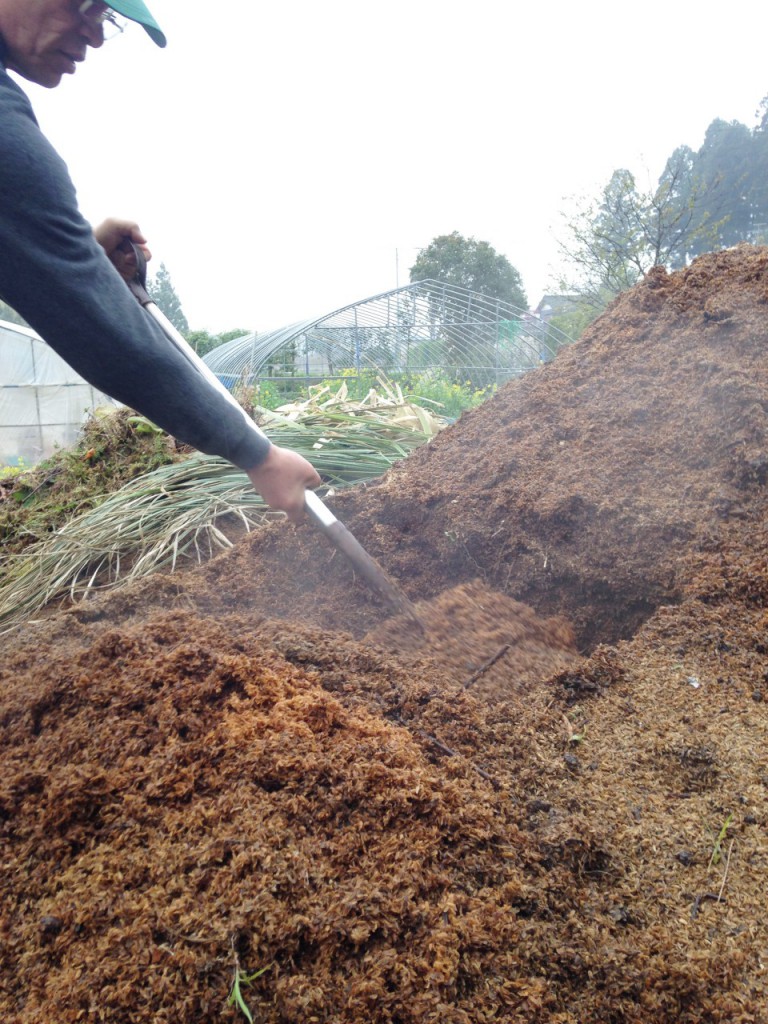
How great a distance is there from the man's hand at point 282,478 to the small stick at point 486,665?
645 millimetres

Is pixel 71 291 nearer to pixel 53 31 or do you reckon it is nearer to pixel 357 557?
pixel 53 31

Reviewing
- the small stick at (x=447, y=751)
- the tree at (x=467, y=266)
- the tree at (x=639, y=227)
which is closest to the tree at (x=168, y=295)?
the tree at (x=467, y=266)

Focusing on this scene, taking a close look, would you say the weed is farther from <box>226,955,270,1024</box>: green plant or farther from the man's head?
the man's head

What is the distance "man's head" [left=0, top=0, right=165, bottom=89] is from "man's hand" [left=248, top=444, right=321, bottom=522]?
0.94 m

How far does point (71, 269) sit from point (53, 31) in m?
0.61

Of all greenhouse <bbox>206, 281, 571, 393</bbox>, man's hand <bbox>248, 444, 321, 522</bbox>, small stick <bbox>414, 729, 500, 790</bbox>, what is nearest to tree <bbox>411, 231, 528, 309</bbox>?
greenhouse <bbox>206, 281, 571, 393</bbox>

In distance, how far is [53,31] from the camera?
1.44m

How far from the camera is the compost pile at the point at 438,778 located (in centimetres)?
87

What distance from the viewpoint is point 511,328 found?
12.8 metres

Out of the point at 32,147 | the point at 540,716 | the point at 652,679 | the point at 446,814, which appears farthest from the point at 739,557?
the point at 32,147

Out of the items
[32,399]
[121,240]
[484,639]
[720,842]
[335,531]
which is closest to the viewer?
[720,842]

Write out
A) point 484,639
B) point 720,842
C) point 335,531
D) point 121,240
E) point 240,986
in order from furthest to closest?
point 121,240 → point 335,531 → point 484,639 → point 720,842 → point 240,986

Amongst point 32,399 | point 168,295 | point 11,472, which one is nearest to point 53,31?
point 11,472

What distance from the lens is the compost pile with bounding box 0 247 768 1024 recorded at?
872mm
